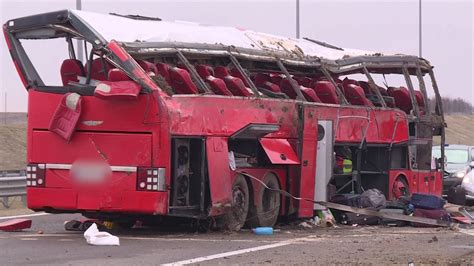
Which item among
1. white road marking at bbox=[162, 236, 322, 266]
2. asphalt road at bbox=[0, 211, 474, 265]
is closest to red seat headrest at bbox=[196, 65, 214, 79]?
asphalt road at bbox=[0, 211, 474, 265]

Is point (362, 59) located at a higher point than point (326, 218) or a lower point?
higher

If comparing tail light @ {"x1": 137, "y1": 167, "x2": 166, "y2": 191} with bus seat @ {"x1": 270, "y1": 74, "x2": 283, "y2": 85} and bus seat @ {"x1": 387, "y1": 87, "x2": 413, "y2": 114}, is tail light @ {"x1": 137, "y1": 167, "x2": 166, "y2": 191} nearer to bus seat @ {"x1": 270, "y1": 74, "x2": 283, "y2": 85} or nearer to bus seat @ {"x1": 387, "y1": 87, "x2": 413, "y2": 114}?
bus seat @ {"x1": 270, "y1": 74, "x2": 283, "y2": 85}

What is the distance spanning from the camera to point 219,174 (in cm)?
1292

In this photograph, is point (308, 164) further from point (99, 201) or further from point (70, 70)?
point (70, 70)

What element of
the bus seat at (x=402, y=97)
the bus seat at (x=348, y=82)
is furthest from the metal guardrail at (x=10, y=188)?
the bus seat at (x=402, y=97)

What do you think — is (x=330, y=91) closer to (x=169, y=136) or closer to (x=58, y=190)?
(x=169, y=136)

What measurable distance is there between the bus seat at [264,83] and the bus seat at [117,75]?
3576mm

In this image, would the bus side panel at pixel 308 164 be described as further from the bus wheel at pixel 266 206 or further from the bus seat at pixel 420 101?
the bus seat at pixel 420 101

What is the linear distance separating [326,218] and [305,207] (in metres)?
0.60

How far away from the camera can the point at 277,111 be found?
14477 millimetres

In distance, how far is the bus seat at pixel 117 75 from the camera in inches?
472

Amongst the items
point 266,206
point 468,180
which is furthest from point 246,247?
point 468,180

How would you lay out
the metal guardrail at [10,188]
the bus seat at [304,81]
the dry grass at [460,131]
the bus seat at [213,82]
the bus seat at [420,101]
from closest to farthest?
the bus seat at [213,82] < the bus seat at [304,81] < the bus seat at [420,101] < the metal guardrail at [10,188] < the dry grass at [460,131]

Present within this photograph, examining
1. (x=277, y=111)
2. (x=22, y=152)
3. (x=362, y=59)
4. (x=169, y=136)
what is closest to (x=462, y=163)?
(x=362, y=59)
